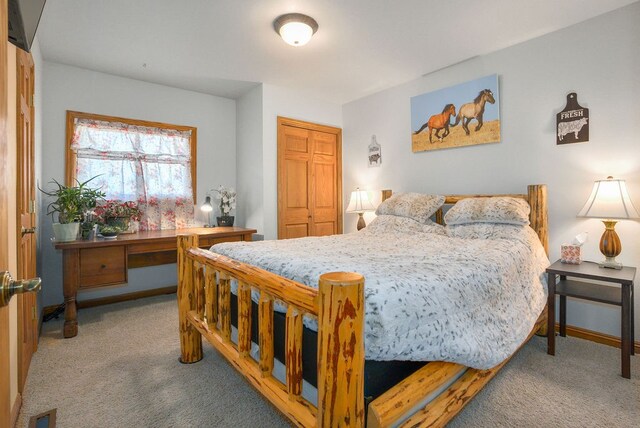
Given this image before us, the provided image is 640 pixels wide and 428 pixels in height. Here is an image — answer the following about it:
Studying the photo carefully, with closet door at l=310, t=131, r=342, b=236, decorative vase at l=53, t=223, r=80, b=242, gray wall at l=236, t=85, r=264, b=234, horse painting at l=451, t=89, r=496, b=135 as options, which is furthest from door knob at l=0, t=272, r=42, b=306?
closet door at l=310, t=131, r=342, b=236

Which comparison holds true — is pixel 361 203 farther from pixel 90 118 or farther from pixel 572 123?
pixel 90 118

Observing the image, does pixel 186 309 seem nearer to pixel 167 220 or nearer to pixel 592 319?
pixel 167 220

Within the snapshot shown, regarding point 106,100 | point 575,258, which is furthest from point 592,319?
point 106,100

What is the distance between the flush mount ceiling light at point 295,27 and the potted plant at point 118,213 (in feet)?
7.32

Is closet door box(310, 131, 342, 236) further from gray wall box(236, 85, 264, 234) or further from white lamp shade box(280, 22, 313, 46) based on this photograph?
white lamp shade box(280, 22, 313, 46)

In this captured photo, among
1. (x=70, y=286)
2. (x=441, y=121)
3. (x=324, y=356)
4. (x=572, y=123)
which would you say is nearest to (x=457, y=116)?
(x=441, y=121)

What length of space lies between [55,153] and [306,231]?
274 centimetres

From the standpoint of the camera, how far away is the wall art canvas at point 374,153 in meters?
4.01

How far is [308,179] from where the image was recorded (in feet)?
13.7

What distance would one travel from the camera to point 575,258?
2.34 metres

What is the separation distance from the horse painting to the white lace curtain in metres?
3.09

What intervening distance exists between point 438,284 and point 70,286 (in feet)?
9.18

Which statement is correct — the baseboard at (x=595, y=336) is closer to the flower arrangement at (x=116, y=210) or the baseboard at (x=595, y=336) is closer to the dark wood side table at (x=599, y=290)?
the dark wood side table at (x=599, y=290)

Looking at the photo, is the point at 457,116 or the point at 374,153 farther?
the point at 374,153
